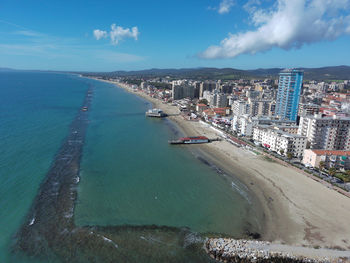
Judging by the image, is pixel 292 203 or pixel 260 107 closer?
pixel 292 203

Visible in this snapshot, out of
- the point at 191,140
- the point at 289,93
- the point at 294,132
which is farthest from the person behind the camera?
the point at 289,93

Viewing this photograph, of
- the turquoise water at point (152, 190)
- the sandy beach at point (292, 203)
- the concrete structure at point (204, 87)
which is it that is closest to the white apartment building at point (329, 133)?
the sandy beach at point (292, 203)

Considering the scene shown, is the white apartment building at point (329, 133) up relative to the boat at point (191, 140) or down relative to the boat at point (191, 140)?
up

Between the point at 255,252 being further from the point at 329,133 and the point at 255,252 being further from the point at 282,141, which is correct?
the point at 329,133

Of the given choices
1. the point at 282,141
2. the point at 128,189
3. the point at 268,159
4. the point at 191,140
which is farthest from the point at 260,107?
the point at 128,189

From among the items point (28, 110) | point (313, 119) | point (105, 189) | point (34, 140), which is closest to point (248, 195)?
point (105, 189)

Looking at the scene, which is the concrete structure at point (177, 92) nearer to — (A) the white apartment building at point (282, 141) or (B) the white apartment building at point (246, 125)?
(B) the white apartment building at point (246, 125)

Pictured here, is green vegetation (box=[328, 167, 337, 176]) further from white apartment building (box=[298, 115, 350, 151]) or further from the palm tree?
white apartment building (box=[298, 115, 350, 151])

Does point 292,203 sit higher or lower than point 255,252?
higher
